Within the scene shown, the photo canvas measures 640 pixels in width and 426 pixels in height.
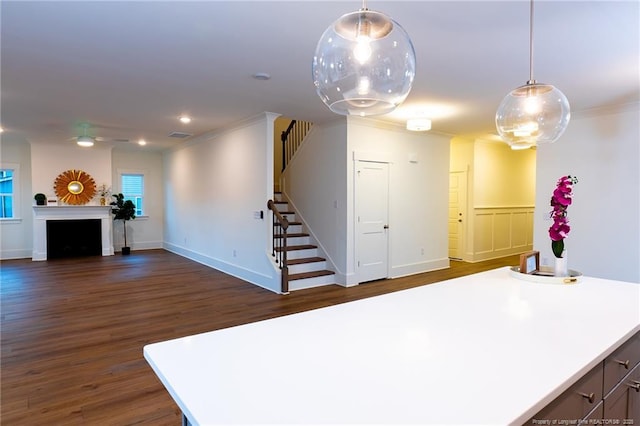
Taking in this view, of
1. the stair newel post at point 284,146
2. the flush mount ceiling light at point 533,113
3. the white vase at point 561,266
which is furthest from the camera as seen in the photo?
the stair newel post at point 284,146

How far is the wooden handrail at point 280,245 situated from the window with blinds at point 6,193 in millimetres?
6660

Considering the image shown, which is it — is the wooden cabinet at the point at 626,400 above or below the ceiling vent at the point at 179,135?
below

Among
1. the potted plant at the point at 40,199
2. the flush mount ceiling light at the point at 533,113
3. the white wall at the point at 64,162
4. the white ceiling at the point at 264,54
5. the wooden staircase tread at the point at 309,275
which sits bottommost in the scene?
the wooden staircase tread at the point at 309,275

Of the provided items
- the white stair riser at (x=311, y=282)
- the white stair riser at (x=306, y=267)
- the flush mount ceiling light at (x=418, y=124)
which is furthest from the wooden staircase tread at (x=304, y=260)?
the flush mount ceiling light at (x=418, y=124)

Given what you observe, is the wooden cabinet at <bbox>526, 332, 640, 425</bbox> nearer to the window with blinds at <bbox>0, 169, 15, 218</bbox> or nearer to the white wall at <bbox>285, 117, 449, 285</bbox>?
the white wall at <bbox>285, 117, 449, 285</bbox>

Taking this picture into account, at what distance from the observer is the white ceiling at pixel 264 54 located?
8.20ft

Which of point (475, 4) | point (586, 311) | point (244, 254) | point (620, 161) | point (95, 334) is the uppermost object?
point (475, 4)

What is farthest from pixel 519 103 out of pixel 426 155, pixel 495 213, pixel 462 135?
pixel 495 213

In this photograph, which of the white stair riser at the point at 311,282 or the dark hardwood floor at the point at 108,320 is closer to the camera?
the dark hardwood floor at the point at 108,320

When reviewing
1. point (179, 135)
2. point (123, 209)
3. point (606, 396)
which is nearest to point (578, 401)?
point (606, 396)

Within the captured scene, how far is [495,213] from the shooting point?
8320mm

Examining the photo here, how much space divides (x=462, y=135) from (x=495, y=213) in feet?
7.09

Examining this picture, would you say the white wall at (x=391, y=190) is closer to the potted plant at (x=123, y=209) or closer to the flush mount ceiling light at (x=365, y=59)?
the flush mount ceiling light at (x=365, y=59)

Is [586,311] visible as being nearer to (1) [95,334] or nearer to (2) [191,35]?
(2) [191,35]
